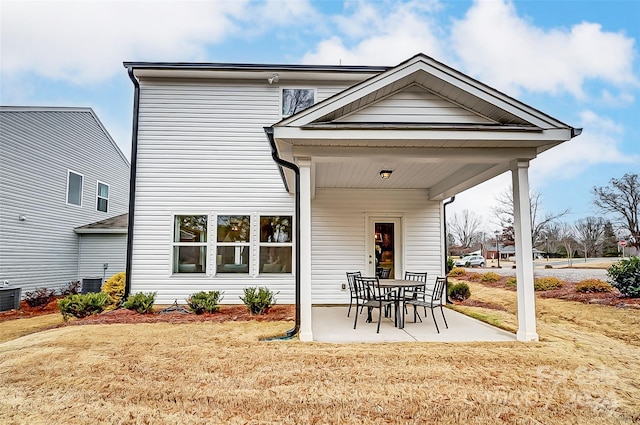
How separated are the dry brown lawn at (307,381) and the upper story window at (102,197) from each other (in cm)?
960

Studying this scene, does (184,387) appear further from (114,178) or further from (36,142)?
(114,178)

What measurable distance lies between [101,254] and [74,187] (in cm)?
249

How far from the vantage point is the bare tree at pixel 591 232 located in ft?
99.5

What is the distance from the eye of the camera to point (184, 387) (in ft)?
12.8

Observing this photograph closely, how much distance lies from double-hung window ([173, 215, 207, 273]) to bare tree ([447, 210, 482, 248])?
36.6 metres

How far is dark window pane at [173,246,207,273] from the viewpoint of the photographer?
908 cm

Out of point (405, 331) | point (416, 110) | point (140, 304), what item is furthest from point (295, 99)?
point (405, 331)

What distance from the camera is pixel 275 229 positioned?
30.5 ft

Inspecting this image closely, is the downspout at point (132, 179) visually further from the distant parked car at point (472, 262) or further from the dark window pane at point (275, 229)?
the distant parked car at point (472, 262)

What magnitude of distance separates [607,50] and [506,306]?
13480 mm

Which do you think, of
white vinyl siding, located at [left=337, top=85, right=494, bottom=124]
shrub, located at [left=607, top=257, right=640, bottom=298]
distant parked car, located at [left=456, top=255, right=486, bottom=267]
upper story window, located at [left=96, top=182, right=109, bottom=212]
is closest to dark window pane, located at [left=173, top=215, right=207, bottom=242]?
white vinyl siding, located at [left=337, top=85, right=494, bottom=124]

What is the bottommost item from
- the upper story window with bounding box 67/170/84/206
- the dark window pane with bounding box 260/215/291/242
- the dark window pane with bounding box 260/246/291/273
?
the dark window pane with bounding box 260/246/291/273

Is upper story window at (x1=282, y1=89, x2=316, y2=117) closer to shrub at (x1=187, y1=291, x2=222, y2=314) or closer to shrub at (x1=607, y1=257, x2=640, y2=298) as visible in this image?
shrub at (x1=187, y1=291, x2=222, y2=314)

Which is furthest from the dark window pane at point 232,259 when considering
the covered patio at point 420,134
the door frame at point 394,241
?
the covered patio at point 420,134
